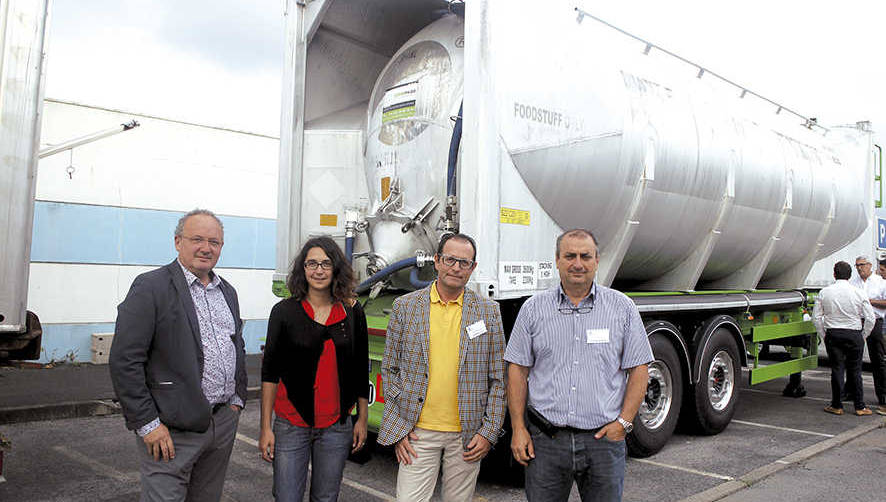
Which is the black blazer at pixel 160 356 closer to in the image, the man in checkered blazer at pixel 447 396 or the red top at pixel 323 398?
the red top at pixel 323 398

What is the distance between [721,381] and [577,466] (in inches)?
176

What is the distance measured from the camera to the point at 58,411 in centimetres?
697

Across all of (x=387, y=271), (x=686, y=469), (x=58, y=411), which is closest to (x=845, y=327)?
(x=686, y=469)

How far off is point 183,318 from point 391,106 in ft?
9.95

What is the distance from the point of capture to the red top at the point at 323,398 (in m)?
2.92

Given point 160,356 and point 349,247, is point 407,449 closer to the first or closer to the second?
point 160,356

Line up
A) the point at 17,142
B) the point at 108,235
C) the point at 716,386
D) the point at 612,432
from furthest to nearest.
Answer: the point at 108,235 < the point at 716,386 < the point at 17,142 < the point at 612,432

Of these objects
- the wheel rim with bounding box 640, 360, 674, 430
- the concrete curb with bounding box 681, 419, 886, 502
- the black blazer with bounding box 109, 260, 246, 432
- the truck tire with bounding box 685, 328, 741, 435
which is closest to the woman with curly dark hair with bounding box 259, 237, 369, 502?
the black blazer with bounding box 109, 260, 246, 432

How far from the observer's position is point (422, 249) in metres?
5.03

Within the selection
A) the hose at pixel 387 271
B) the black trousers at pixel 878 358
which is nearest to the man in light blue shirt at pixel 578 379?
the hose at pixel 387 271

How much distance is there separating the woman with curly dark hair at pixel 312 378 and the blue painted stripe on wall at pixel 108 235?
8.19 meters

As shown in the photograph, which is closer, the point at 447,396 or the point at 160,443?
the point at 160,443

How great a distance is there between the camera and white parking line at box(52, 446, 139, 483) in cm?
488

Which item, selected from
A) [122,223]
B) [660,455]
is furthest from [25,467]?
[122,223]
